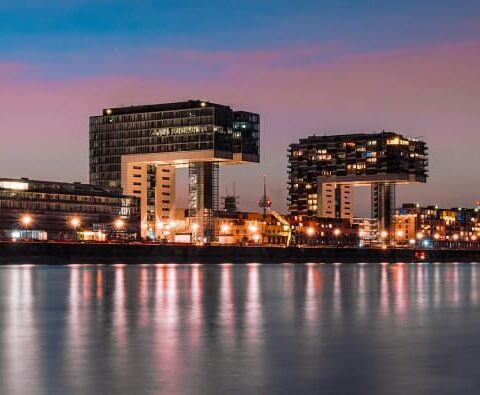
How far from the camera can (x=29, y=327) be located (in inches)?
1496

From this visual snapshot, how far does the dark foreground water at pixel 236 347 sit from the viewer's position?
78.4 feet

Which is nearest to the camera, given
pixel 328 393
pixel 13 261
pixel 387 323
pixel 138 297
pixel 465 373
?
pixel 328 393

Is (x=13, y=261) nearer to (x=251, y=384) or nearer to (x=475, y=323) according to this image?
(x=475, y=323)

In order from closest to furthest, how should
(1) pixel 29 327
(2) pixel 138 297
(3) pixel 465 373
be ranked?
(3) pixel 465 373 < (1) pixel 29 327 < (2) pixel 138 297

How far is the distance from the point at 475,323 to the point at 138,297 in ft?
79.7

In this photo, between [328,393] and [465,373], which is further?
[465,373]

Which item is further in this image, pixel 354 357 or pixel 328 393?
pixel 354 357

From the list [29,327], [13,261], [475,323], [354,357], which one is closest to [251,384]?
[354,357]

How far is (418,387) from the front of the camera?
77.0 feet

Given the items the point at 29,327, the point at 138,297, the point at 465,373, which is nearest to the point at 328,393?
the point at 465,373

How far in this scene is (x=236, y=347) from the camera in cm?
3106

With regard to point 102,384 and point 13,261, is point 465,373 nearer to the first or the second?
point 102,384

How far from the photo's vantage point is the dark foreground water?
23.9 meters

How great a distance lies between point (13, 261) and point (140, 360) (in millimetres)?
156053
